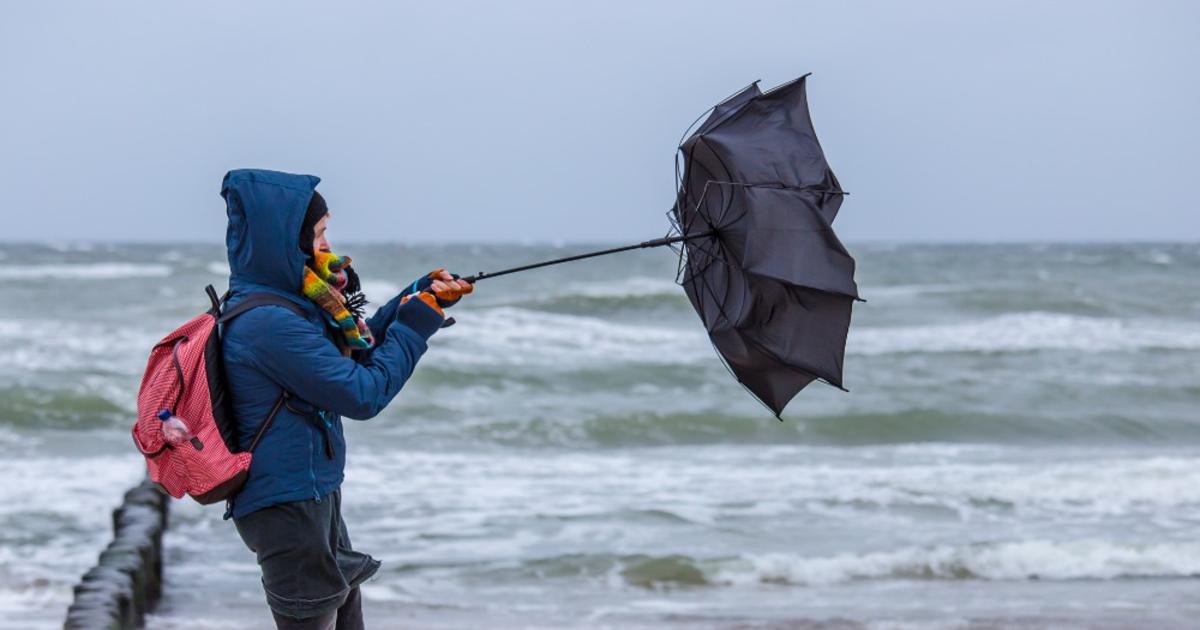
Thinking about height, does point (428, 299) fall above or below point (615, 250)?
below

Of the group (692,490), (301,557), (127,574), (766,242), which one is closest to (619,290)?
(692,490)

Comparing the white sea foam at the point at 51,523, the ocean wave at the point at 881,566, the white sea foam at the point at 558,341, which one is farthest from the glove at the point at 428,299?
the white sea foam at the point at 558,341

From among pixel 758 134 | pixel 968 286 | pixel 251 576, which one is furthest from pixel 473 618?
pixel 968 286

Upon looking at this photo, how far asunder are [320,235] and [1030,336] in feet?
65.7

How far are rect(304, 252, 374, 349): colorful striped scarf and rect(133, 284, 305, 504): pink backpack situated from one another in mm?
66

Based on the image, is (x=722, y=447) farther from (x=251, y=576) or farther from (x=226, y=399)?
(x=226, y=399)

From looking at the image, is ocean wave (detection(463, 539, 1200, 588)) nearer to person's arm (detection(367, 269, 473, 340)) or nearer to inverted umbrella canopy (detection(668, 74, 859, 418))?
inverted umbrella canopy (detection(668, 74, 859, 418))

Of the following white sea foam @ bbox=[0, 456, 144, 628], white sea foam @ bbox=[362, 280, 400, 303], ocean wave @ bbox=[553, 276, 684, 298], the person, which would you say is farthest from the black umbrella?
white sea foam @ bbox=[362, 280, 400, 303]

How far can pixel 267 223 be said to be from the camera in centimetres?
281

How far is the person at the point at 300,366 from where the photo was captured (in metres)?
2.82

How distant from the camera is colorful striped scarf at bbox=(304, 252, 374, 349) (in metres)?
2.90

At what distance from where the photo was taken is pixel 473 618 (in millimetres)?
5930

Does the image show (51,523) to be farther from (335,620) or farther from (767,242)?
(767,242)

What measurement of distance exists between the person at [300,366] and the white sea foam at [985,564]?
13.1ft
